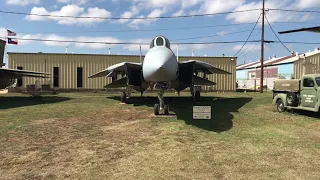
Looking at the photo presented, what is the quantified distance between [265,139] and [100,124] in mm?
5716

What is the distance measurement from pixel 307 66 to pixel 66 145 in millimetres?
40766

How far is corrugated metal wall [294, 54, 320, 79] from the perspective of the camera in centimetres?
4116

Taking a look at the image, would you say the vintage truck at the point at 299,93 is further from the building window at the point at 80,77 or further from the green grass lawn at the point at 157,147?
the building window at the point at 80,77

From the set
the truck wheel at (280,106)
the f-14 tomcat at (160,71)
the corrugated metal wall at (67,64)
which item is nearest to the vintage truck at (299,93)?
the truck wheel at (280,106)

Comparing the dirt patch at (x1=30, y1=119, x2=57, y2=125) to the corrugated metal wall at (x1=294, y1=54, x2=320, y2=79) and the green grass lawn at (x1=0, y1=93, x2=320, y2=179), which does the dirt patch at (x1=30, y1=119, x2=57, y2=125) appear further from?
the corrugated metal wall at (x1=294, y1=54, x2=320, y2=79)

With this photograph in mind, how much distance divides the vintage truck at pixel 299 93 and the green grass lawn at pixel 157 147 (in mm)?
1033

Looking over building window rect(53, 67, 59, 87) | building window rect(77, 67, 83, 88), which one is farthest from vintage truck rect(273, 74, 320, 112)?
building window rect(53, 67, 59, 87)

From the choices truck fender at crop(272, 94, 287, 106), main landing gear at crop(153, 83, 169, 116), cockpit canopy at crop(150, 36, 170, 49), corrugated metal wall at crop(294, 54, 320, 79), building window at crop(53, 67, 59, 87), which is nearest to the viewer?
main landing gear at crop(153, 83, 169, 116)

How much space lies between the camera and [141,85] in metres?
17.5

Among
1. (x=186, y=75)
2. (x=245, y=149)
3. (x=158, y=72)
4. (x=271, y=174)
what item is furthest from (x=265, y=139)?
(x=186, y=75)

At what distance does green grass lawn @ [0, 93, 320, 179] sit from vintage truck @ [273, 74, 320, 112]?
1.03 m

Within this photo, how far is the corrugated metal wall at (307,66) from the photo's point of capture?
135 ft

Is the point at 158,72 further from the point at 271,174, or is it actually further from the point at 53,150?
the point at 271,174

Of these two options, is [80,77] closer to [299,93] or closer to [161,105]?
[161,105]
